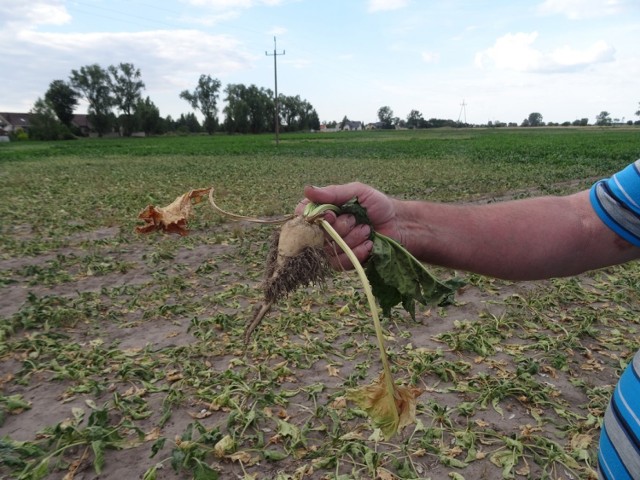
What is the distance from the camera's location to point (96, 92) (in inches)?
3327

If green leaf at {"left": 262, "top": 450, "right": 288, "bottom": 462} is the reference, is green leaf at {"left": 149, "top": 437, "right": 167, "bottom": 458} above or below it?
above

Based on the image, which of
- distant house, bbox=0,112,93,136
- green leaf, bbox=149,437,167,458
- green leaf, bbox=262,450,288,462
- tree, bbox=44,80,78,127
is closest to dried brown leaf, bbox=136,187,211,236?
green leaf, bbox=149,437,167,458

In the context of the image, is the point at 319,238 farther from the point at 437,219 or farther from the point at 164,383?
the point at 164,383

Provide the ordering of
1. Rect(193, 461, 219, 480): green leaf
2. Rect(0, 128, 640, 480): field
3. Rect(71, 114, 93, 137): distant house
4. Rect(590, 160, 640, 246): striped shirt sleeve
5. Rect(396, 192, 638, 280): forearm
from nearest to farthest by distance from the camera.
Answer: Rect(590, 160, 640, 246): striped shirt sleeve < Rect(396, 192, 638, 280): forearm < Rect(193, 461, 219, 480): green leaf < Rect(0, 128, 640, 480): field < Rect(71, 114, 93, 137): distant house

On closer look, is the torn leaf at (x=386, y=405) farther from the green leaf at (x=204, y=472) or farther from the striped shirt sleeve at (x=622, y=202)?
the green leaf at (x=204, y=472)

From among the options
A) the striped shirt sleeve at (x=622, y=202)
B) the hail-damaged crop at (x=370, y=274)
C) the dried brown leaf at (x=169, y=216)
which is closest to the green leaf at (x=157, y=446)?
the hail-damaged crop at (x=370, y=274)

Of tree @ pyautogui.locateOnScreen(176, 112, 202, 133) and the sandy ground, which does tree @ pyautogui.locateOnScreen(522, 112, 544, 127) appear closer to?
tree @ pyautogui.locateOnScreen(176, 112, 202, 133)

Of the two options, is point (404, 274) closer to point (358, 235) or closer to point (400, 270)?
point (400, 270)

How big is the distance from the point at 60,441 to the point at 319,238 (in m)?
2.31

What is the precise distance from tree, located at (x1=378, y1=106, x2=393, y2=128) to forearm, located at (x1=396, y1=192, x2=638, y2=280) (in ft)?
435

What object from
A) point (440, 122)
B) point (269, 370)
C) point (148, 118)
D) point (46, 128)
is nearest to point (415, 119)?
point (440, 122)

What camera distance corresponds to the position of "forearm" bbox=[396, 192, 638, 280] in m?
2.01

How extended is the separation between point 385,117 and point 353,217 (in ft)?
446

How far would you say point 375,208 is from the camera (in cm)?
224
